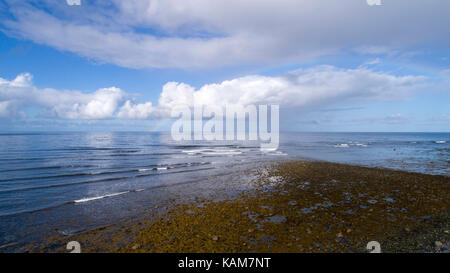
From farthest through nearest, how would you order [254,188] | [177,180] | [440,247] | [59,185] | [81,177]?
[81,177] < [177,180] < [59,185] < [254,188] < [440,247]

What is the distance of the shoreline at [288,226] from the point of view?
6941 mm

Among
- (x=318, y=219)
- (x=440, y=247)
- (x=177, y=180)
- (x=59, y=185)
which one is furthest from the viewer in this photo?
(x=177, y=180)

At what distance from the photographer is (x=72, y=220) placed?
9.84 meters

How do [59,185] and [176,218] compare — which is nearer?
[176,218]

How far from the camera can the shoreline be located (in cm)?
694

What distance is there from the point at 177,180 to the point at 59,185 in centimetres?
932

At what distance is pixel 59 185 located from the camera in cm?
1680

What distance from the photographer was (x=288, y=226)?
841cm

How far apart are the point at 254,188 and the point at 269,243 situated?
833 cm

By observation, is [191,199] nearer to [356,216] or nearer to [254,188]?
[254,188]

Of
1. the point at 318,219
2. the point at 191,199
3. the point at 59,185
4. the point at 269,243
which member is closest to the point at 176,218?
the point at 191,199
